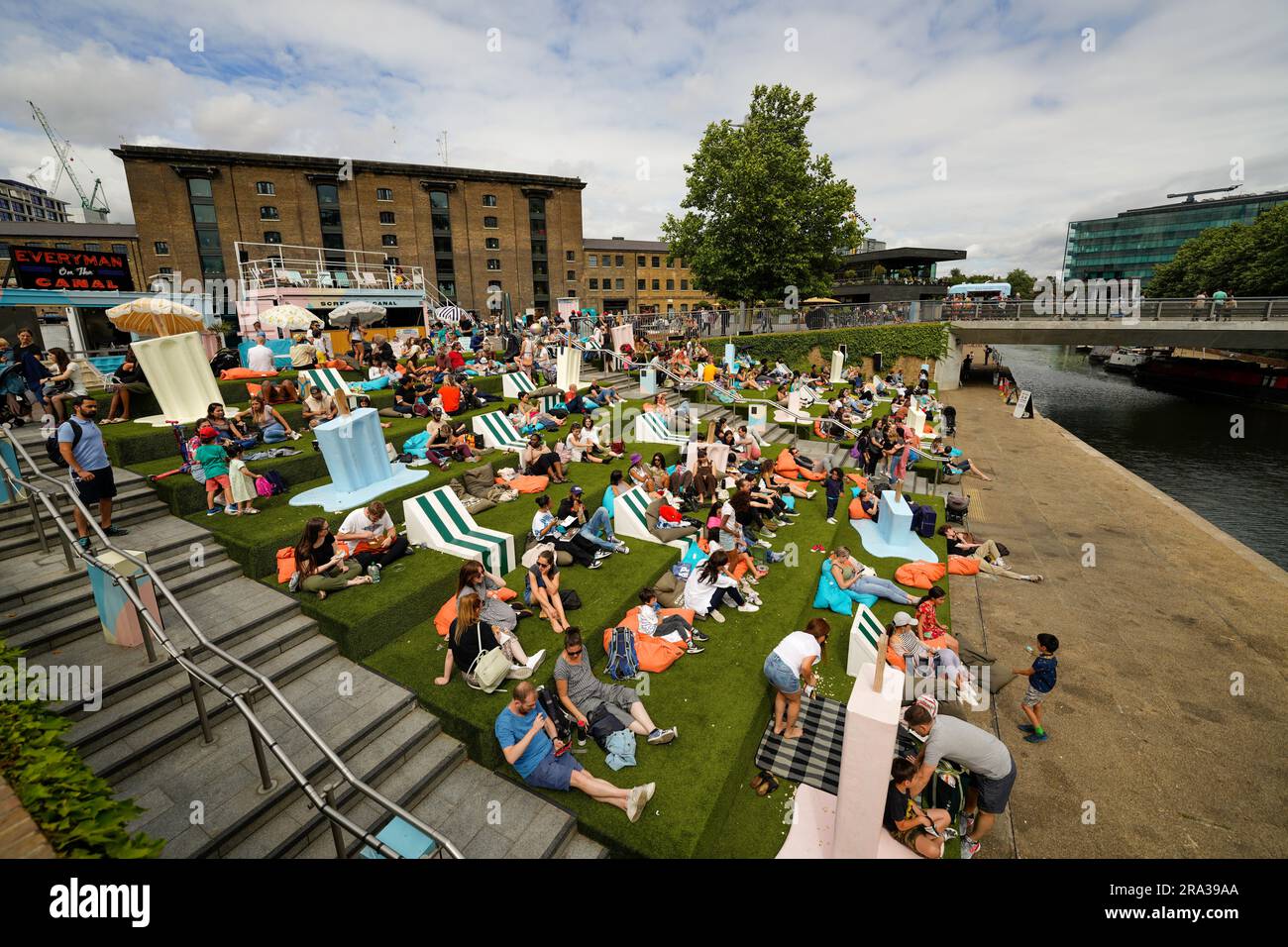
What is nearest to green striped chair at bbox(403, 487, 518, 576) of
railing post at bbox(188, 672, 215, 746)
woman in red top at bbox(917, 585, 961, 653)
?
railing post at bbox(188, 672, 215, 746)

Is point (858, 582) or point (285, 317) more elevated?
point (285, 317)

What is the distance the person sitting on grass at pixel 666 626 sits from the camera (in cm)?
730

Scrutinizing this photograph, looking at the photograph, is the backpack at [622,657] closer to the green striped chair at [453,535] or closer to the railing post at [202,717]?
the green striped chair at [453,535]

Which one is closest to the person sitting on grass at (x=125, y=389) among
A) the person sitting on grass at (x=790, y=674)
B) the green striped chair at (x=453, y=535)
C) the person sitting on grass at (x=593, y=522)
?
the green striped chair at (x=453, y=535)

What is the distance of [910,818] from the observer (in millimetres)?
5090

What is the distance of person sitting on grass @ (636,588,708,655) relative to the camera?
7.30m

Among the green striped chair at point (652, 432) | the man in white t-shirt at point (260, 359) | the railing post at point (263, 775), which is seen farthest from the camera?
the green striped chair at point (652, 432)

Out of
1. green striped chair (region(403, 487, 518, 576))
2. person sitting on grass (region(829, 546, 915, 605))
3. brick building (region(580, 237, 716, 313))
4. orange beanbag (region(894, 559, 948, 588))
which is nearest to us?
green striped chair (region(403, 487, 518, 576))

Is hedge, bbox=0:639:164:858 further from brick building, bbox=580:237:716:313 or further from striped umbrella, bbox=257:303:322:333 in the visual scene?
brick building, bbox=580:237:716:313

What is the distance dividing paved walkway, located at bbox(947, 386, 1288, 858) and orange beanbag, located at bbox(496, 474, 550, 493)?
8.06 metres

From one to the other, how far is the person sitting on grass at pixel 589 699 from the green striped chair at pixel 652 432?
403 inches

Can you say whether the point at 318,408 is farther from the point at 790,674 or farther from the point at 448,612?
the point at 790,674

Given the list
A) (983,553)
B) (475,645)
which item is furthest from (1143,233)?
(475,645)

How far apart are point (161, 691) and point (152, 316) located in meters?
9.44
